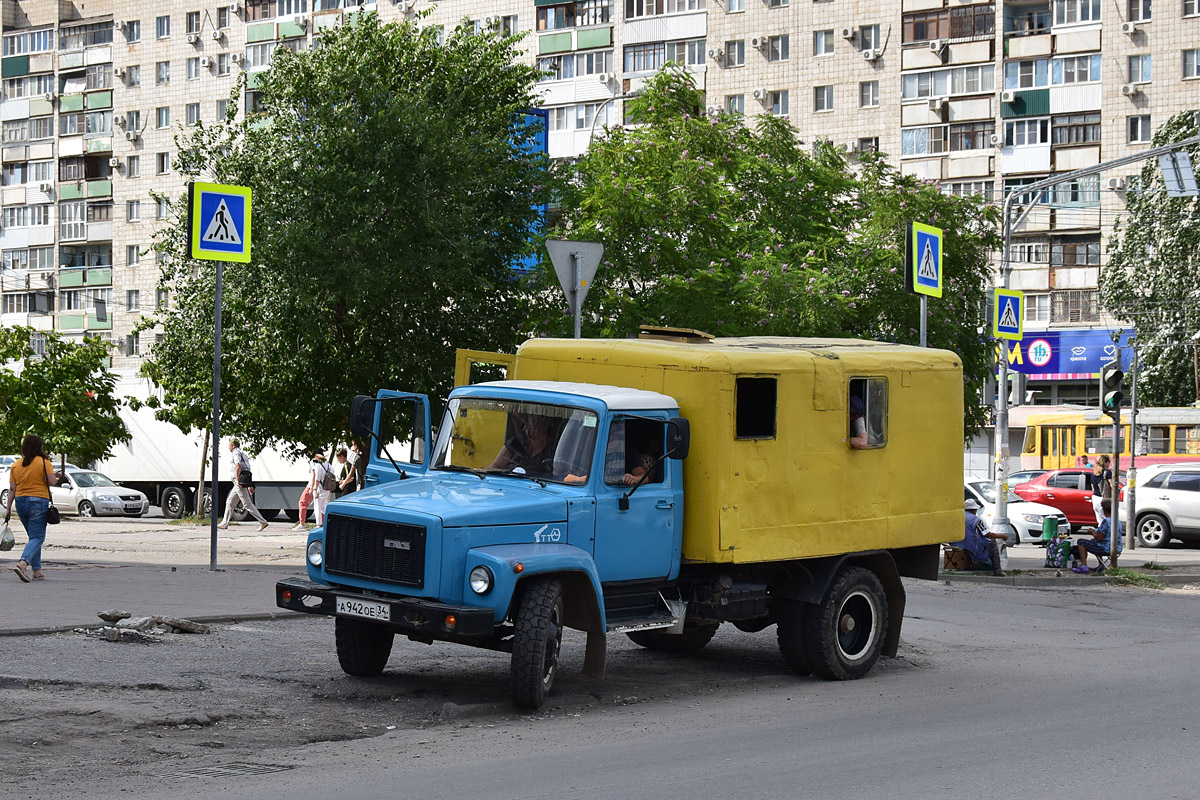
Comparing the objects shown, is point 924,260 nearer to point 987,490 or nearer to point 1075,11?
point 987,490

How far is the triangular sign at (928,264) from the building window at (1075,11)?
5083 centimetres

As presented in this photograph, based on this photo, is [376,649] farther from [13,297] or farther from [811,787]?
[13,297]

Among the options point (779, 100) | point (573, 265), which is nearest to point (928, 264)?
point (573, 265)

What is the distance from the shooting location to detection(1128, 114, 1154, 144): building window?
65188 mm

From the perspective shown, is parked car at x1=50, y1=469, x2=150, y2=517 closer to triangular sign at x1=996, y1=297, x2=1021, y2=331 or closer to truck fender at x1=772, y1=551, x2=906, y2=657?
triangular sign at x1=996, y1=297, x2=1021, y2=331

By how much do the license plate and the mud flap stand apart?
1363 millimetres

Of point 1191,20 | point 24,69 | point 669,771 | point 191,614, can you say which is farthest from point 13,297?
point 669,771

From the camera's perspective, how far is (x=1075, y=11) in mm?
66312

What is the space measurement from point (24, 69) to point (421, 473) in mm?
84105

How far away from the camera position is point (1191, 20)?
64438mm

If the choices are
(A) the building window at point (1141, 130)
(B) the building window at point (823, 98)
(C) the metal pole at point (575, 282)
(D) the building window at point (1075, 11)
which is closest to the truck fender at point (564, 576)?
(C) the metal pole at point (575, 282)

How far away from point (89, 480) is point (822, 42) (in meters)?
39.3

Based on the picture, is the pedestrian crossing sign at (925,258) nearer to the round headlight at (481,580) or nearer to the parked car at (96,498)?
the round headlight at (481,580)

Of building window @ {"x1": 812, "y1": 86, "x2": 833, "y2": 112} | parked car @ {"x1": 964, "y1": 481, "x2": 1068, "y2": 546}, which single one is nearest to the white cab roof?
parked car @ {"x1": 964, "y1": 481, "x2": 1068, "y2": 546}
